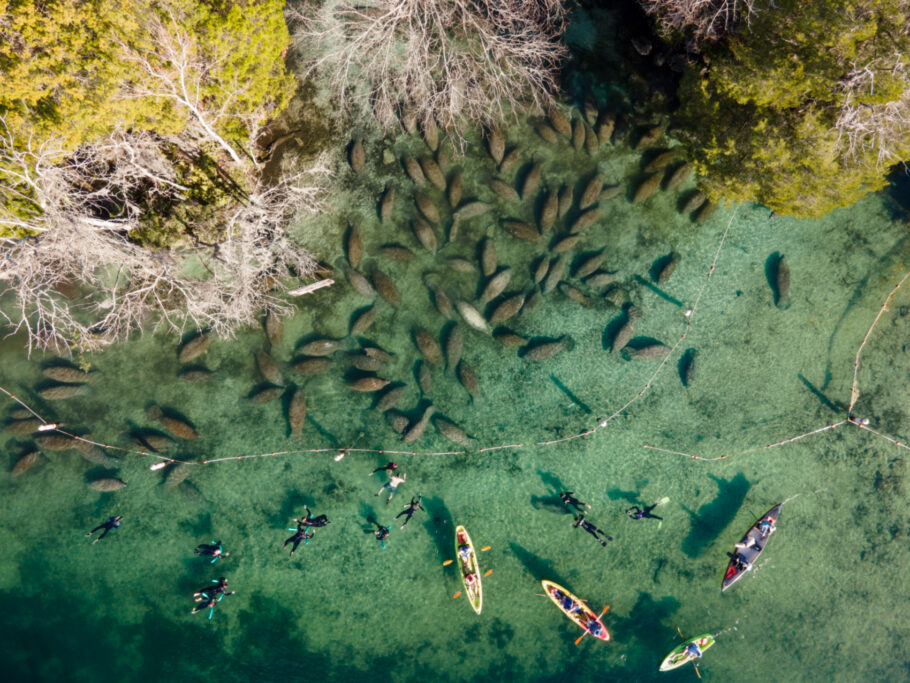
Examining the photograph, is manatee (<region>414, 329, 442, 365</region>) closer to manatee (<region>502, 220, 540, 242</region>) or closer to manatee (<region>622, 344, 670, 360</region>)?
manatee (<region>502, 220, 540, 242</region>)

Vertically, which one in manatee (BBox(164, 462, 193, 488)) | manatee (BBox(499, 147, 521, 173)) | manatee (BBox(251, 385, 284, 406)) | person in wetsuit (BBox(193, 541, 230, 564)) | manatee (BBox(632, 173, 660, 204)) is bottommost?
person in wetsuit (BBox(193, 541, 230, 564))

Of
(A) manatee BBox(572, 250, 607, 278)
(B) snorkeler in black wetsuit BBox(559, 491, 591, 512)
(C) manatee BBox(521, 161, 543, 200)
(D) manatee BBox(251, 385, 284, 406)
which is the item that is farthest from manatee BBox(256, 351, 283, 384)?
(A) manatee BBox(572, 250, 607, 278)

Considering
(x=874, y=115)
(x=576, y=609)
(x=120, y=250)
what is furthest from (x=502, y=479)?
(x=874, y=115)

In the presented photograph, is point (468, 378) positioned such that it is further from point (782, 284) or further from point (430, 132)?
point (782, 284)

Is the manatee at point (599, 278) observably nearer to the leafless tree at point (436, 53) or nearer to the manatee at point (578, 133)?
the manatee at point (578, 133)

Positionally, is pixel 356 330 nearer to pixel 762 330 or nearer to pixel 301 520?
pixel 301 520

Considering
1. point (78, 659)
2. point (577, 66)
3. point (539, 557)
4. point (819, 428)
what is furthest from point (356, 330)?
point (819, 428)

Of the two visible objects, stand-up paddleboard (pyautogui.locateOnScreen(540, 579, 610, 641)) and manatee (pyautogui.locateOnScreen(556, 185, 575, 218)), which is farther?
manatee (pyautogui.locateOnScreen(556, 185, 575, 218))
